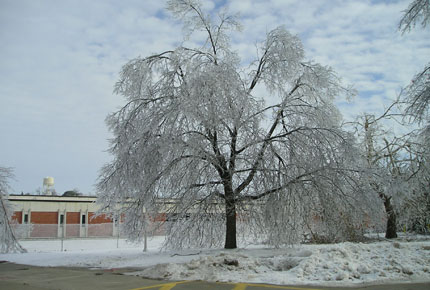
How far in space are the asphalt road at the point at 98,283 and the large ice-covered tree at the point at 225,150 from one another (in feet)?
12.0

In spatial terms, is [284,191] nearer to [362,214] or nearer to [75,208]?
[362,214]

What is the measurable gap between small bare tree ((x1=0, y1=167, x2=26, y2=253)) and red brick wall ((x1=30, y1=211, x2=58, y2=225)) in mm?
19371

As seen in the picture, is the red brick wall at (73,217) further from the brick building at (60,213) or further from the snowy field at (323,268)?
the snowy field at (323,268)

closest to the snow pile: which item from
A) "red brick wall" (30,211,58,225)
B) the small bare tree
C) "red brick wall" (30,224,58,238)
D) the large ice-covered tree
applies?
the large ice-covered tree

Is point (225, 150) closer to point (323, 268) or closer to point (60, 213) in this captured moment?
point (323, 268)

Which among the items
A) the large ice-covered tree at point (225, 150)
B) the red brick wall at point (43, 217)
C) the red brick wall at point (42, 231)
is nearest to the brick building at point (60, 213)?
the red brick wall at point (43, 217)

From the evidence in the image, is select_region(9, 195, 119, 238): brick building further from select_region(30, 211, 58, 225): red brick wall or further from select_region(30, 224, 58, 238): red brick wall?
select_region(30, 224, 58, 238): red brick wall

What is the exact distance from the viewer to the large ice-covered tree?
13242 millimetres

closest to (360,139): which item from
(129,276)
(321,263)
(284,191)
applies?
(284,191)

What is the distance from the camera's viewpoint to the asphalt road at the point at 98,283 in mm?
7854

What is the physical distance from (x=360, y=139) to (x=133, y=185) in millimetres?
13837

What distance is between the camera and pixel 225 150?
46.2 feet

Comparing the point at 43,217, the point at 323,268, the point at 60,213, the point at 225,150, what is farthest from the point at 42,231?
the point at 323,268

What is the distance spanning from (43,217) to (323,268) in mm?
35189
